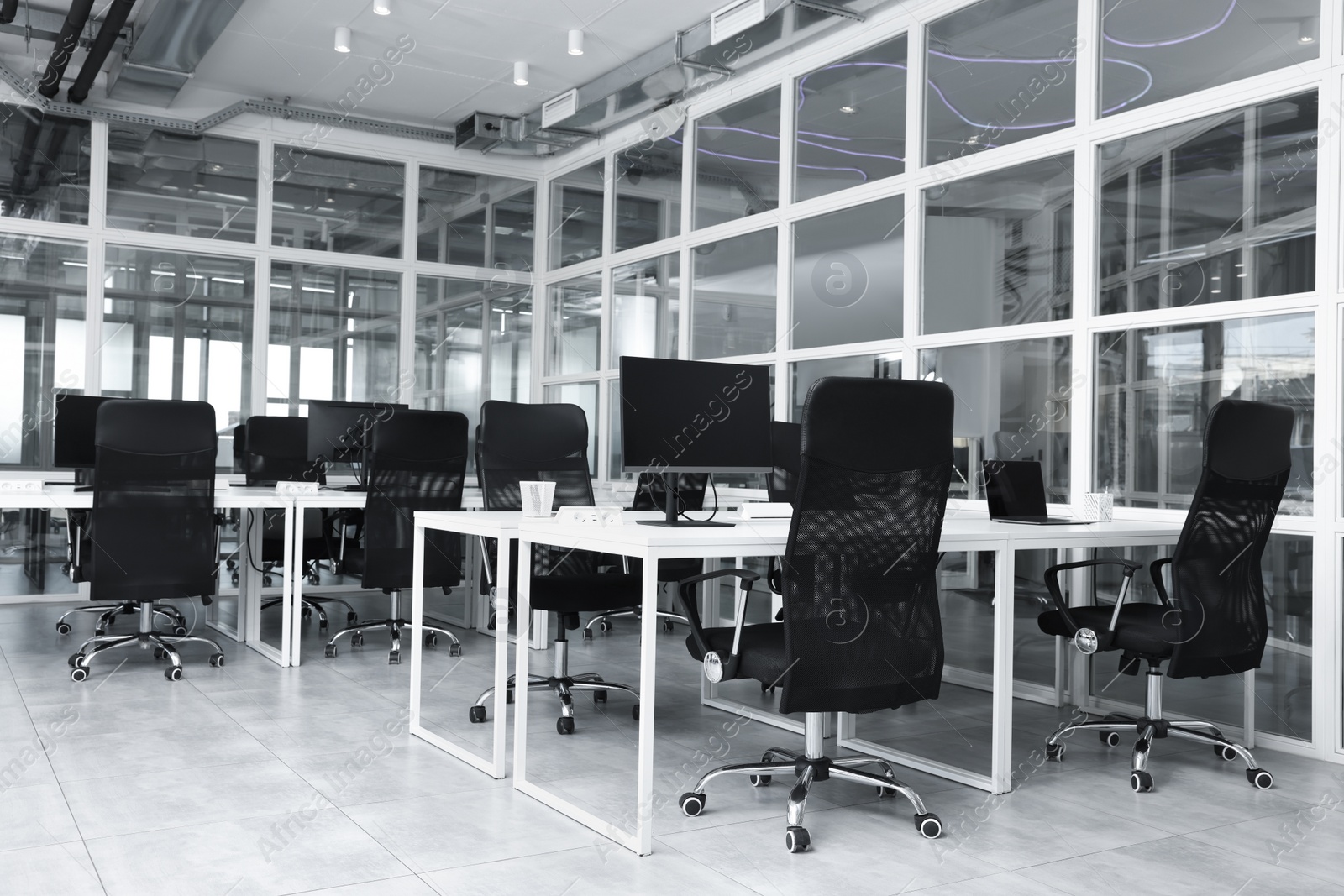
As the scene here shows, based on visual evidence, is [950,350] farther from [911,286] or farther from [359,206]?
[359,206]

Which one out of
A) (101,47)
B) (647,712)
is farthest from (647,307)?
(647,712)

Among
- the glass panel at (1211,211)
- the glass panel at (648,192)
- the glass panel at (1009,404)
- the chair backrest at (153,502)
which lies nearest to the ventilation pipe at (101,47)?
the chair backrest at (153,502)

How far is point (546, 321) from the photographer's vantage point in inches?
361

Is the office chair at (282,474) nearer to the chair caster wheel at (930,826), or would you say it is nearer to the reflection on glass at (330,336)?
the reflection on glass at (330,336)

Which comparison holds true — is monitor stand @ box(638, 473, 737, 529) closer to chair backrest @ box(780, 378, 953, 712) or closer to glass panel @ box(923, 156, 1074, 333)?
chair backrest @ box(780, 378, 953, 712)

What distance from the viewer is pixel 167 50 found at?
6422 millimetres

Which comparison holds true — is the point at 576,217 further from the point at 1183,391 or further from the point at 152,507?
the point at 1183,391

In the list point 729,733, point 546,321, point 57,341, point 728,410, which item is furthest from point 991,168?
point 57,341

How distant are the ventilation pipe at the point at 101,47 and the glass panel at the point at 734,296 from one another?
3622 mm

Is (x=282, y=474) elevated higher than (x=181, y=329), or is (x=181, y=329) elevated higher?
(x=181, y=329)

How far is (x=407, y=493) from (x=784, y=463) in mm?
1858

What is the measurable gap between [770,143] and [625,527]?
14.2 ft

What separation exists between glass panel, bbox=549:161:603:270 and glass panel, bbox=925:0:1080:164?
3.44 meters

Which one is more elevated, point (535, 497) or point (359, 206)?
point (359, 206)
